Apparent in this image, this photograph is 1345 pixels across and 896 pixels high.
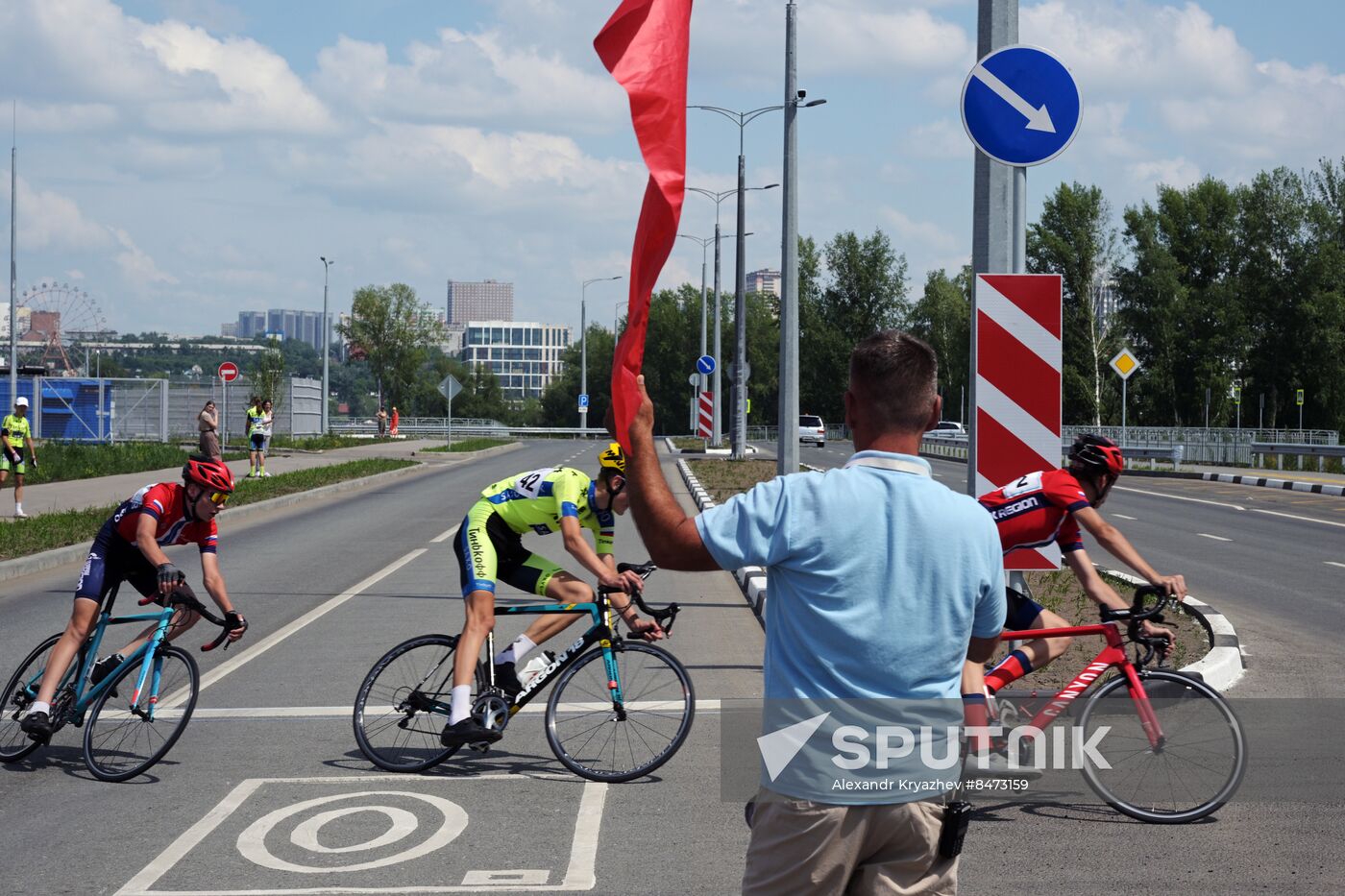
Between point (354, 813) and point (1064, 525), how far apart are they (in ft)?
10.6

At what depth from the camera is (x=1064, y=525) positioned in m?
6.22

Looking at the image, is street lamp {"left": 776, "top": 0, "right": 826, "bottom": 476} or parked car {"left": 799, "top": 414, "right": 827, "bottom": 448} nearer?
street lamp {"left": 776, "top": 0, "right": 826, "bottom": 476}

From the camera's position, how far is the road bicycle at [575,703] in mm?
6812

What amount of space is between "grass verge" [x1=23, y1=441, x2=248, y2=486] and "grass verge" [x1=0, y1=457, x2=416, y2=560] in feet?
12.3

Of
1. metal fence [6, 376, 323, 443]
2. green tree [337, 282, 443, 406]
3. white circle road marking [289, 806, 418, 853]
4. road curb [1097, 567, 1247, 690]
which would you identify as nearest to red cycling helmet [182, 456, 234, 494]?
white circle road marking [289, 806, 418, 853]

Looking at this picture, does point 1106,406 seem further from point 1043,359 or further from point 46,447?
point 1043,359

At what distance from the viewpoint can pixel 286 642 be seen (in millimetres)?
10703

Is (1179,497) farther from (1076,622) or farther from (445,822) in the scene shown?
(445,822)

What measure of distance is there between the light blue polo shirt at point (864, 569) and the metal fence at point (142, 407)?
151ft

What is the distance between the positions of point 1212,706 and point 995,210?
3.55m

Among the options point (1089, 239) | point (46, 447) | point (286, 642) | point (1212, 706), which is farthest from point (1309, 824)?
point (1089, 239)

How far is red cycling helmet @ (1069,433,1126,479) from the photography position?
20.6ft

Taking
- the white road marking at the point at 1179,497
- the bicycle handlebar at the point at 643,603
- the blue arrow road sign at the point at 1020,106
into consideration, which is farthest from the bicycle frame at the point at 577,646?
the white road marking at the point at 1179,497

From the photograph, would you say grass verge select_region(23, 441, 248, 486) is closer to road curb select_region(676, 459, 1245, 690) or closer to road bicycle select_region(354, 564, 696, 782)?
road curb select_region(676, 459, 1245, 690)
